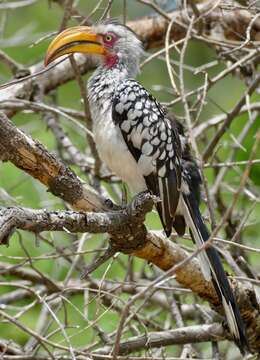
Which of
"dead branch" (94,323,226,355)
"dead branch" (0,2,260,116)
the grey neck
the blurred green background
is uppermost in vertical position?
"dead branch" (0,2,260,116)

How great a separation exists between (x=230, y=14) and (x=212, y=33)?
152 mm

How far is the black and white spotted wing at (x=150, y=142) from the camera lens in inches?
139

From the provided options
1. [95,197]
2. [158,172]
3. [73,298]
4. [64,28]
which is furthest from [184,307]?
[64,28]

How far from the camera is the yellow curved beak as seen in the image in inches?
139

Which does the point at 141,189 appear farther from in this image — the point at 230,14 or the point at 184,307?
the point at 230,14

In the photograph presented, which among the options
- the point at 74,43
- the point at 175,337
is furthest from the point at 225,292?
the point at 74,43

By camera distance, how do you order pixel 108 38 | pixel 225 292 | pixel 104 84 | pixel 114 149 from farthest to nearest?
pixel 108 38
pixel 104 84
pixel 114 149
pixel 225 292

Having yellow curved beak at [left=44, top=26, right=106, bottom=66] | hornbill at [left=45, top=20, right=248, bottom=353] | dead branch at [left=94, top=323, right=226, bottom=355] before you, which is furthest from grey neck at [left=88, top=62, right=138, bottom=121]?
dead branch at [left=94, top=323, right=226, bottom=355]

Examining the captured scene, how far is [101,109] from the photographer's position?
3.70 meters

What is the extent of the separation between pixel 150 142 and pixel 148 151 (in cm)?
4

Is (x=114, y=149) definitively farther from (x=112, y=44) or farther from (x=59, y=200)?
(x=59, y=200)

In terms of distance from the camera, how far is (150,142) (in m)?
3.57

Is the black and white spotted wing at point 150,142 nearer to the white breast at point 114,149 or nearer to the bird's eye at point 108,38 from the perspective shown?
the white breast at point 114,149

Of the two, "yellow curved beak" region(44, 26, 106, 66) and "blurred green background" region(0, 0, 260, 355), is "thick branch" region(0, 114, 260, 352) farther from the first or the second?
"yellow curved beak" region(44, 26, 106, 66)
